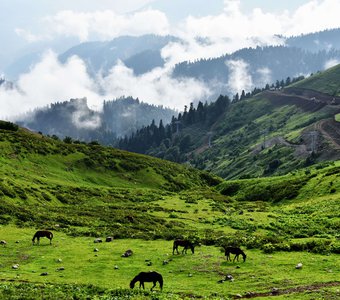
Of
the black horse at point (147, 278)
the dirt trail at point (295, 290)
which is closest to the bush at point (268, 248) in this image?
the dirt trail at point (295, 290)

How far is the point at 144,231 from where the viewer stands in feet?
178

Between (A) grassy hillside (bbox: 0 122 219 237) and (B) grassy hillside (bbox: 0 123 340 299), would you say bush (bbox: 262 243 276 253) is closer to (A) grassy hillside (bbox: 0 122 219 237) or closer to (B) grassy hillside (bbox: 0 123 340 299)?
Answer: (B) grassy hillside (bbox: 0 123 340 299)

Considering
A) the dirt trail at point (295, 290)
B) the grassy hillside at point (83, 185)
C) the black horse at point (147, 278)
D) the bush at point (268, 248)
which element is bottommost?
the dirt trail at point (295, 290)

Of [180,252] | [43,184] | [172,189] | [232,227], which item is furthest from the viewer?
[172,189]

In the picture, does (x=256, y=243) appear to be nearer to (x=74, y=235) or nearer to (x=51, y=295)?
(x=74, y=235)

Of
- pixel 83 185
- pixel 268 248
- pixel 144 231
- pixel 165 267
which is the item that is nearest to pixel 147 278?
pixel 165 267

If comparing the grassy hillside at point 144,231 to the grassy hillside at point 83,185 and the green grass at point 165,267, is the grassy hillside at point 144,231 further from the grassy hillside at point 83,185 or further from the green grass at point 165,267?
the grassy hillside at point 83,185

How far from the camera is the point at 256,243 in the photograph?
42.2m

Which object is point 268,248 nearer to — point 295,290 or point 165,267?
point 165,267

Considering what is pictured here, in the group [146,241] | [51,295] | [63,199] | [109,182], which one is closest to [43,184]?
[63,199]

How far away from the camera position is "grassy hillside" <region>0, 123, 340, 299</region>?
28.5m

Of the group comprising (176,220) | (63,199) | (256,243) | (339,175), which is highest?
(339,175)

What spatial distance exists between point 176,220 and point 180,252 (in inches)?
1018

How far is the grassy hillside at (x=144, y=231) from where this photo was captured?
28531mm
